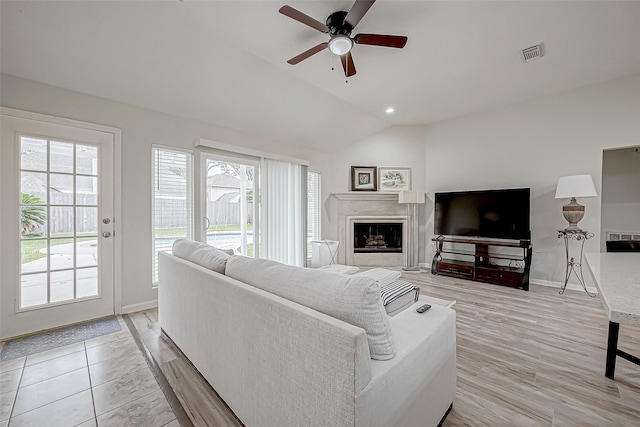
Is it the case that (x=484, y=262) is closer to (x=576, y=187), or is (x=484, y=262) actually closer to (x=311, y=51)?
(x=576, y=187)

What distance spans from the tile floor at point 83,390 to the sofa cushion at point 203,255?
0.82 metres

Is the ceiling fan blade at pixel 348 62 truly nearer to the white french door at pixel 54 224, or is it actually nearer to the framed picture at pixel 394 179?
the white french door at pixel 54 224

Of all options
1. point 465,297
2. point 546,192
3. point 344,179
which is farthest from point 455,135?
point 465,297

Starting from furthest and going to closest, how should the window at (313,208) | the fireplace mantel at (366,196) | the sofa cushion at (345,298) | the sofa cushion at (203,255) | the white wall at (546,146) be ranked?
the fireplace mantel at (366,196) < the window at (313,208) < the white wall at (546,146) < the sofa cushion at (203,255) < the sofa cushion at (345,298)

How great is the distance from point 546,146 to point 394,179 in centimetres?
244

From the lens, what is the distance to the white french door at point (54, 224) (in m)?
2.33

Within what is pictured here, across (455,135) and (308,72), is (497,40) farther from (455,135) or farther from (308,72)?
(455,135)

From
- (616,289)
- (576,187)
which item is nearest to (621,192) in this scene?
(576,187)

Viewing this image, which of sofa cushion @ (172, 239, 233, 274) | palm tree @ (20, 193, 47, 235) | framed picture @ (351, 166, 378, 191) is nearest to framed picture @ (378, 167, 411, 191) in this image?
framed picture @ (351, 166, 378, 191)

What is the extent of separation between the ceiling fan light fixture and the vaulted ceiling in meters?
0.33

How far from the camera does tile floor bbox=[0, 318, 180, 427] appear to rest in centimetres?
145

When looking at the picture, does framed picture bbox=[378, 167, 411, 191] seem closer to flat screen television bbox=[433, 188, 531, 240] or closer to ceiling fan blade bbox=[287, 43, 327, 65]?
flat screen television bbox=[433, 188, 531, 240]

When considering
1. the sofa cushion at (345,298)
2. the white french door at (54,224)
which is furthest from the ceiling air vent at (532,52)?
the white french door at (54,224)

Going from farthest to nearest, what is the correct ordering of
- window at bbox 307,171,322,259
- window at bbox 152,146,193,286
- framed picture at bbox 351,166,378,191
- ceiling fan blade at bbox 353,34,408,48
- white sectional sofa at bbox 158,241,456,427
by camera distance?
framed picture at bbox 351,166,378,191
window at bbox 307,171,322,259
window at bbox 152,146,193,286
ceiling fan blade at bbox 353,34,408,48
white sectional sofa at bbox 158,241,456,427
